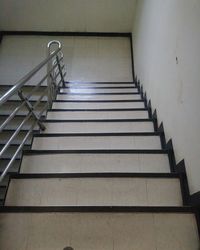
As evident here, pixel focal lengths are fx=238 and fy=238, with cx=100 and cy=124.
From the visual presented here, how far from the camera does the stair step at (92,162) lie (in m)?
1.69

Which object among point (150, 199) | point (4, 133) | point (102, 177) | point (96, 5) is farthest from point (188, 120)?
point (96, 5)

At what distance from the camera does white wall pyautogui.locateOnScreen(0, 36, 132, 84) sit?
4672mm

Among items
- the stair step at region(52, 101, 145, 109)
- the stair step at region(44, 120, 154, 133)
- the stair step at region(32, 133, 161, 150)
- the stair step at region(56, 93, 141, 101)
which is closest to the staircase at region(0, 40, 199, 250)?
the stair step at region(32, 133, 161, 150)

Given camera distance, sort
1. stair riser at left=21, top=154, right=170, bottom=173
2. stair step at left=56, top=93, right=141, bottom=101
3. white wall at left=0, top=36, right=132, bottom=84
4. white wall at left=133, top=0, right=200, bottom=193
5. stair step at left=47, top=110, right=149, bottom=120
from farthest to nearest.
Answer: white wall at left=0, top=36, right=132, bottom=84 < stair step at left=56, top=93, right=141, bottom=101 < stair step at left=47, top=110, right=149, bottom=120 < stair riser at left=21, top=154, right=170, bottom=173 < white wall at left=133, top=0, right=200, bottom=193

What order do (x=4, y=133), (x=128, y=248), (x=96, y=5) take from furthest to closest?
(x=96, y=5) → (x=4, y=133) → (x=128, y=248)

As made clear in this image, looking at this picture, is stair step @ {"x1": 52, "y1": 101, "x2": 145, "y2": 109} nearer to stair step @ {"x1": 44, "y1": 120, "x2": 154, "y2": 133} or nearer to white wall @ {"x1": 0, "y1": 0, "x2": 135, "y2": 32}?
stair step @ {"x1": 44, "y1": 120, "x2": 154, "y2": 133}

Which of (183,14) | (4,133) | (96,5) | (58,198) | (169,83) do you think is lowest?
(58,198)

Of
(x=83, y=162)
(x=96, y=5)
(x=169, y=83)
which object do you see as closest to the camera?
(x=83, y=162)

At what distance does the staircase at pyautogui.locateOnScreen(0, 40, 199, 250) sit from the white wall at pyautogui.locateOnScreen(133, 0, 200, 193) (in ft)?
0.51

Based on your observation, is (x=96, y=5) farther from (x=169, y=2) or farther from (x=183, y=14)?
(x=183, y=14)

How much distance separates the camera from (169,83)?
1880mm

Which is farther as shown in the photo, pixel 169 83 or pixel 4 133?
pixel 4 133

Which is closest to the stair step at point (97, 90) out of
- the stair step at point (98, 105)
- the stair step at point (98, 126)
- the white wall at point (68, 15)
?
the stair step at point (98, 105)

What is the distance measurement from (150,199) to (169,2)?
1.57m
